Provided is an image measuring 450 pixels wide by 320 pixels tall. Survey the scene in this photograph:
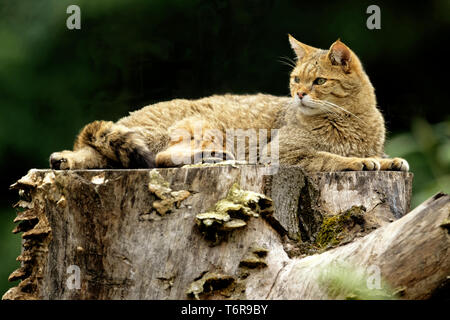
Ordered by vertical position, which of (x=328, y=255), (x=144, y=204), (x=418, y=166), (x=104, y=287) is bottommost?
(x=104, y=287)

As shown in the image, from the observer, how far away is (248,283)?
2049 mm

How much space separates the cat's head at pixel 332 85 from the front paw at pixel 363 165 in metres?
0.49

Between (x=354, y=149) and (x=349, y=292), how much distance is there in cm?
170

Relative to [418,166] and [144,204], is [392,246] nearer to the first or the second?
[418,166]

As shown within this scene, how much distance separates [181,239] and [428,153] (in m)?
1.07

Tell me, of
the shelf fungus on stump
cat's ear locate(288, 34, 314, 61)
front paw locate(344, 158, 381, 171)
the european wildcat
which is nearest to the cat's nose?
the european wildcat

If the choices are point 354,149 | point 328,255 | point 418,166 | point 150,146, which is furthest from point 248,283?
point 354,149

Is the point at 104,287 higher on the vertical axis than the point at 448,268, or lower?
lower

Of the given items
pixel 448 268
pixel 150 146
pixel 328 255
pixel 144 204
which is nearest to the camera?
pixel 448 268

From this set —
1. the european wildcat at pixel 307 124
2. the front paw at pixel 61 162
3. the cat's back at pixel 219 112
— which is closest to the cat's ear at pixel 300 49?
the european wildcat at pixel 307 124

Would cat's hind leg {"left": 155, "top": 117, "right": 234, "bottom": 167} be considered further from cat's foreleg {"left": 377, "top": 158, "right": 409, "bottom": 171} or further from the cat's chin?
cat's foreleg {"left": 377, "top": 158, "right": 409, "bottom": 171}

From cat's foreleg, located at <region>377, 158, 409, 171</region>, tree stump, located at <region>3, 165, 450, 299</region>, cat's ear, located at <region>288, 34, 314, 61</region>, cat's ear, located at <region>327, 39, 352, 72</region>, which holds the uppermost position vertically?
cat's ear, located at <region>288, 34, 314, 61</region>

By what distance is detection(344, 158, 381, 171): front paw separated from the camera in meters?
2.90

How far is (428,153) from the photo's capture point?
152 centimetres
